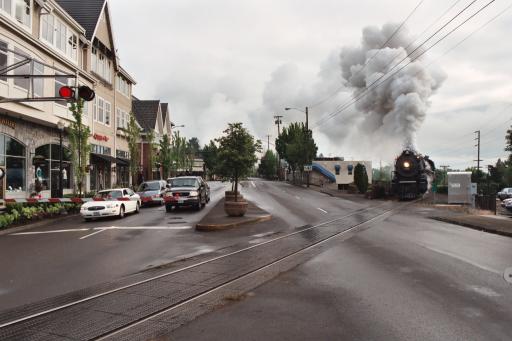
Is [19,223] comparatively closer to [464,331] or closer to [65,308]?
[65,308]

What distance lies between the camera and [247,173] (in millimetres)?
20266

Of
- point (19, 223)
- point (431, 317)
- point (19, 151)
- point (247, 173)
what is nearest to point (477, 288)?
point (431, 317)

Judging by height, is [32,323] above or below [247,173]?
below

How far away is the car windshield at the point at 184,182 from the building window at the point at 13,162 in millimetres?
8226

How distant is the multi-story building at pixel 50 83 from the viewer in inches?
825

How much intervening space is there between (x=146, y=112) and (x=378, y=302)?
5290 cm

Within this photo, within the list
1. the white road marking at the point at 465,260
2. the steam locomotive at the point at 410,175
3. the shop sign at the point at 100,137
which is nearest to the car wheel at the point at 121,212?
the white road marking at the point at 465,260

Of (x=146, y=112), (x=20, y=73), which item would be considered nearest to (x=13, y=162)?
(x=20, y=73)

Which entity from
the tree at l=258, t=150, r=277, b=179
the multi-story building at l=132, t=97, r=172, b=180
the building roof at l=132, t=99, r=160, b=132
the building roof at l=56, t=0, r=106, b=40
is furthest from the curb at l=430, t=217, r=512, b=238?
the tree at l=258, t=150, r=277, b=179

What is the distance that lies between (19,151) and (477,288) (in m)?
23.2

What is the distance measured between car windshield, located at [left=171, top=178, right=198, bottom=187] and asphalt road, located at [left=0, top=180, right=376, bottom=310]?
516 cm

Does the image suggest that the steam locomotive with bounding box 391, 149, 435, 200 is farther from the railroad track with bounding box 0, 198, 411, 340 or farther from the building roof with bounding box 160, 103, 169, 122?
the building roof with bounding box 160, 103, 169, 122

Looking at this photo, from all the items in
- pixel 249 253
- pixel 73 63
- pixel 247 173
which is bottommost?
pixel 249 253

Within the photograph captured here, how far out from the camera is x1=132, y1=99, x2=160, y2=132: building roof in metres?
53.7
